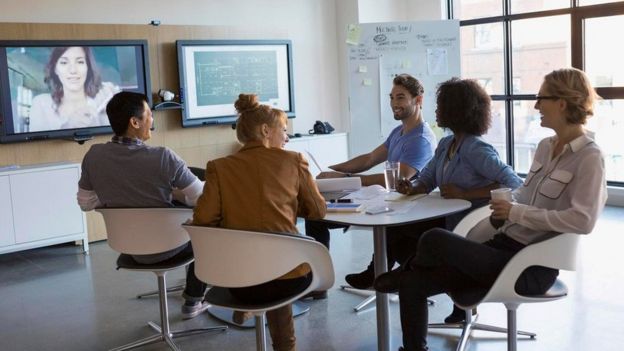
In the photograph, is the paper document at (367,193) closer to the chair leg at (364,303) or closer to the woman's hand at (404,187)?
the woman's hand at (404,187)

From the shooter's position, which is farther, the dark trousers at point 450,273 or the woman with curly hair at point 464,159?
the woman with curly hair at point 464,159

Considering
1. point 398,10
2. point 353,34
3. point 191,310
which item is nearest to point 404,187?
point 191,310

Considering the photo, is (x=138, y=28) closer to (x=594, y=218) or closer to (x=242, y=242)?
(x=242, y=242)

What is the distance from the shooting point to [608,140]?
22.0 ft

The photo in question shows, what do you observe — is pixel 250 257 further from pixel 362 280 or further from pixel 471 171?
pixel 471 171

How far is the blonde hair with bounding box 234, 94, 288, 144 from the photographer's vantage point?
2.54 metres

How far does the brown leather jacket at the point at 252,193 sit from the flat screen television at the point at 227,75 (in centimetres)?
381

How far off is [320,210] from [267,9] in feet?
15.7

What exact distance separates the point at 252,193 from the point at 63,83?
3.67 metres

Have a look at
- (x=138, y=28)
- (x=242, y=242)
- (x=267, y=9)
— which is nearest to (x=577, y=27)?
(x=267, y=9)

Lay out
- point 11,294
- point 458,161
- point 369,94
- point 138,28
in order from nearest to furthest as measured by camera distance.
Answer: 1. point 458,161
2. point 11,294
3. point 138,28
4. point 369,94

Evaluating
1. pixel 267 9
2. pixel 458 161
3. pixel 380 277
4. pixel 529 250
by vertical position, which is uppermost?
pixel 267 9

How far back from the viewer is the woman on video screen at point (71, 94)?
17.9 feet

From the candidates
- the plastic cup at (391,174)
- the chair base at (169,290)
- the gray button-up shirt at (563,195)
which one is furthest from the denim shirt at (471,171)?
the chair base at (169,290)
